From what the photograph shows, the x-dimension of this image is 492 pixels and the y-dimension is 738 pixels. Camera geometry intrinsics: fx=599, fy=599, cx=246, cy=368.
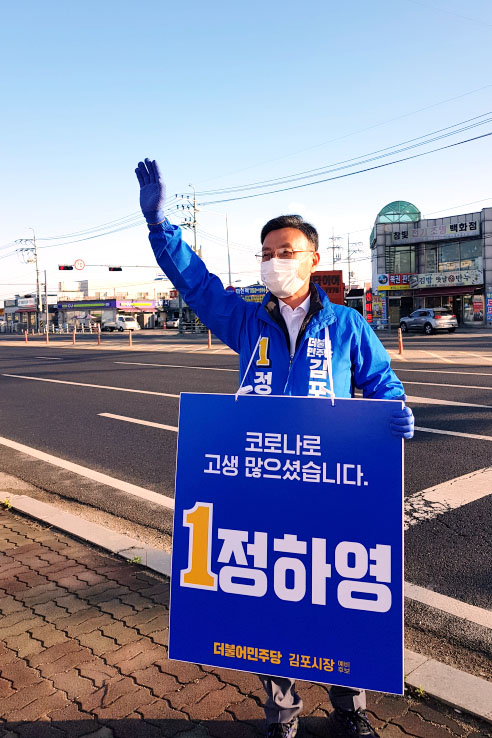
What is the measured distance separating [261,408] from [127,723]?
1435 millimetres

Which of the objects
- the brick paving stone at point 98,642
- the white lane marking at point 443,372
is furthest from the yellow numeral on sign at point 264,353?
the white lane marking at point 443,372

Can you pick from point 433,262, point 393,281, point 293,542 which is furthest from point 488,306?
point 293,542

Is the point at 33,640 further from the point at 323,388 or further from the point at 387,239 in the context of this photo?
the point at 387,239

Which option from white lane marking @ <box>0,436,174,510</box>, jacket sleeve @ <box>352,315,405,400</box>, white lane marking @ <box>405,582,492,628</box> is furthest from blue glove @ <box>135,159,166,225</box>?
white lane marking @ <box>0,436,174,510</box>

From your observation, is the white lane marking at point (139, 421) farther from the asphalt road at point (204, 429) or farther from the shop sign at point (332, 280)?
the shop sign at point (332, 280)

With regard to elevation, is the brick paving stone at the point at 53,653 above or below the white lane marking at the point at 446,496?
below

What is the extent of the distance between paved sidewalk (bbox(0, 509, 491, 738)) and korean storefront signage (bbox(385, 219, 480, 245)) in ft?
138

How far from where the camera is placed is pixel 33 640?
308cm

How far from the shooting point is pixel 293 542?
2.24 metres

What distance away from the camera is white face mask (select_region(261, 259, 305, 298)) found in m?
2.53

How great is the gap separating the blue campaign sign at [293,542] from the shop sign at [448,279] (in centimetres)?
4206

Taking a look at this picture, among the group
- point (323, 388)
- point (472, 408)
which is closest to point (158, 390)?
point (472, 408)

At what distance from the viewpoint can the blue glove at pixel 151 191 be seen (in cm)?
256

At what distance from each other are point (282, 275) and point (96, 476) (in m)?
4.60
